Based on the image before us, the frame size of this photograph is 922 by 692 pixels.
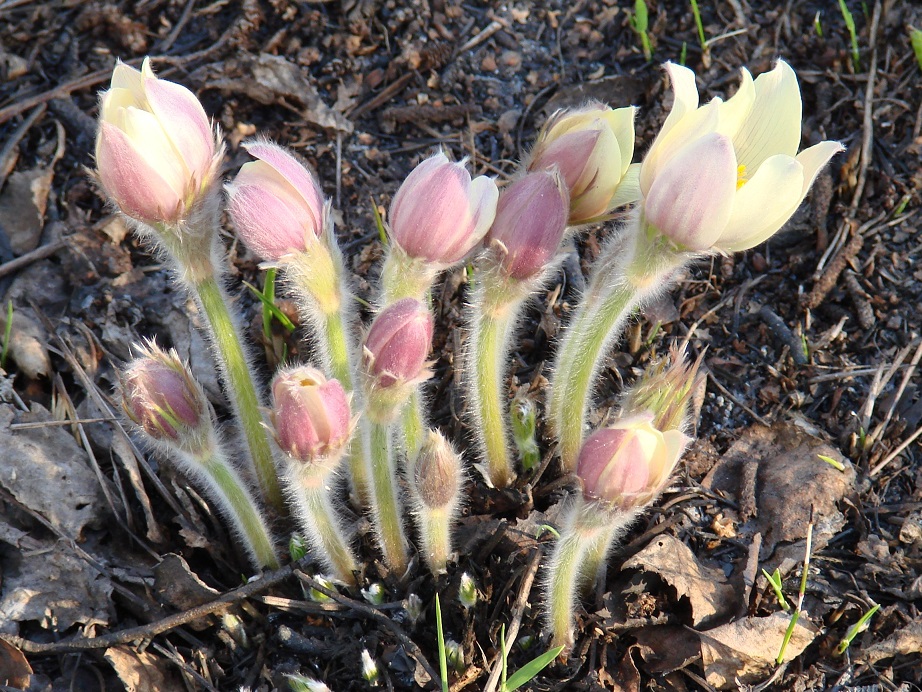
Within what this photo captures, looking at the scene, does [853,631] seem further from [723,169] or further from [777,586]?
[723,169]

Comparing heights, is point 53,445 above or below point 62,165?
below

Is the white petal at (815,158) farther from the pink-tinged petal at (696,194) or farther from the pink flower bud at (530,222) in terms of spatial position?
the pink flower bud at (530,222)

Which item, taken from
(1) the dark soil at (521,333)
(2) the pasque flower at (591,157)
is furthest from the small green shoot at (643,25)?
(2) the pasque flower at (591,157)

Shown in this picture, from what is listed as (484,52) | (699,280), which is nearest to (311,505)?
(699,280)

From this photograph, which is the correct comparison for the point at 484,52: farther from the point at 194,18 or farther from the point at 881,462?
the point at 881,462

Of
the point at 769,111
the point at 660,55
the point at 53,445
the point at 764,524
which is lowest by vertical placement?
the point at 764,524
